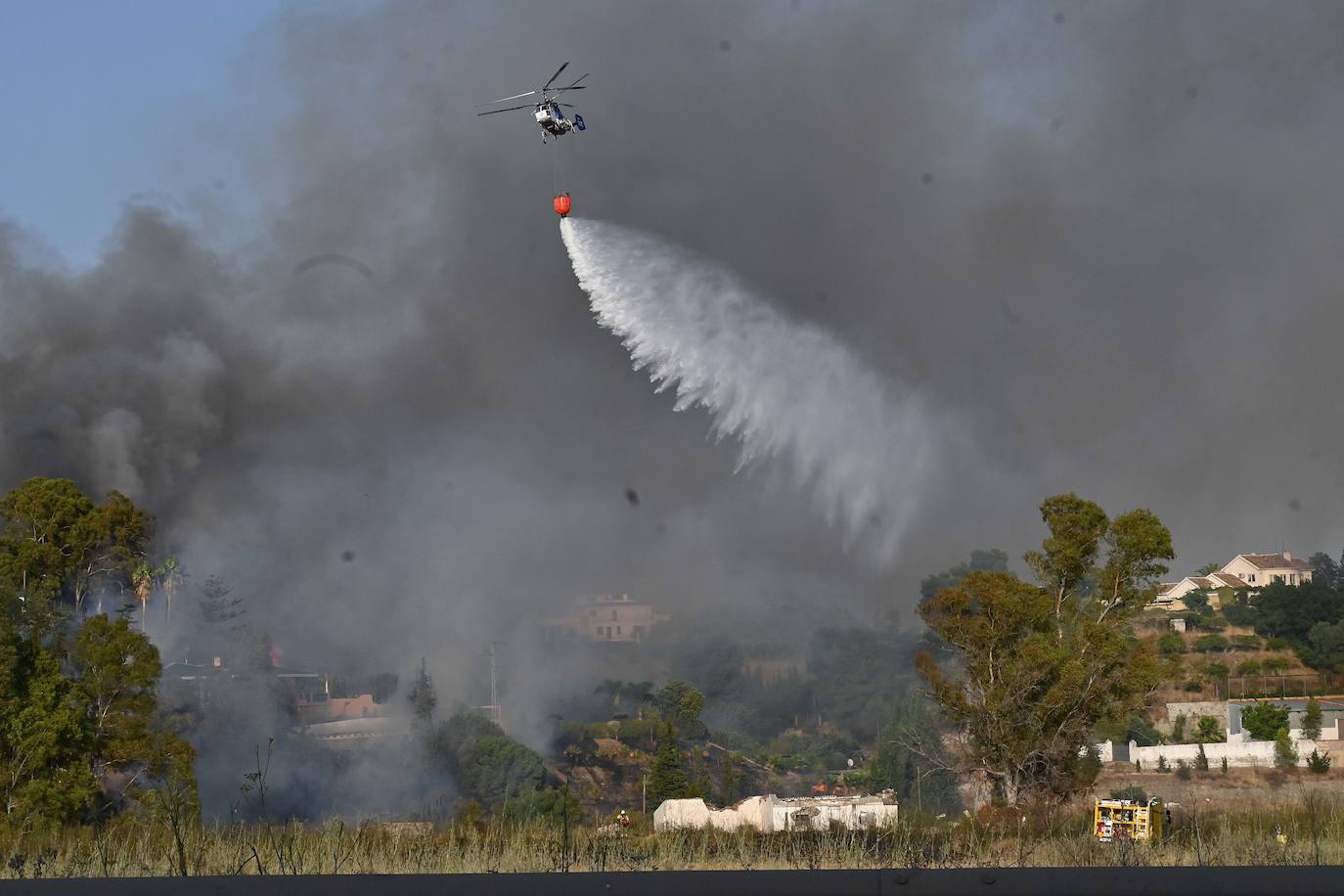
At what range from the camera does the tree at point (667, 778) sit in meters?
52.1

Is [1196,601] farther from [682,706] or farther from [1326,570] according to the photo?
[682,706]

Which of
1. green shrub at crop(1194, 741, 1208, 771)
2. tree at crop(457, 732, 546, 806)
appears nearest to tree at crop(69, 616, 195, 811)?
tree at crop(457, 732, 546, 806)

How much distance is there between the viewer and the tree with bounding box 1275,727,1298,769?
67.5m

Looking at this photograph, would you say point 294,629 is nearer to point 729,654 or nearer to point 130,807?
point 729,654

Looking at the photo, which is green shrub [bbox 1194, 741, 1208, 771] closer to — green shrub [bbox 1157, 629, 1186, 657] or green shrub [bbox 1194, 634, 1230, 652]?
green shrub [bbox 1157, 629, 1186, 657]

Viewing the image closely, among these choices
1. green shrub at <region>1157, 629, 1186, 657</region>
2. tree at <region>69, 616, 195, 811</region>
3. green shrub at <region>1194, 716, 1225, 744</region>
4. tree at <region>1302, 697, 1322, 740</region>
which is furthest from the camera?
green shrub at <region>1157, 629, 1186, 657</region>

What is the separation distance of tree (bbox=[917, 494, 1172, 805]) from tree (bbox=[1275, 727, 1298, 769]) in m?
31.3

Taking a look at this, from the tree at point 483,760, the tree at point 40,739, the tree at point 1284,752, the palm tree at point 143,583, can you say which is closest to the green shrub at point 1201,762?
the tree at point 1284,752

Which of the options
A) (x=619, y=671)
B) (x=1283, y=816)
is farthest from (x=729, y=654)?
(x=1283, y=816)

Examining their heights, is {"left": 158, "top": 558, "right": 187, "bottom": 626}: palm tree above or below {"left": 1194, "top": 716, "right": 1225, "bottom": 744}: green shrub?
above

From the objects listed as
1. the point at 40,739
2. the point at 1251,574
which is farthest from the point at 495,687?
the point at 1251,574

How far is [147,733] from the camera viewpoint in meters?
38.6

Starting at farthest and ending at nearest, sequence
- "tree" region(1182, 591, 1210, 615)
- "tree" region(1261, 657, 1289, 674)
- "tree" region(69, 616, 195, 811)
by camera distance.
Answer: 1. "tree" region(1182, 591, 1210, 615)
2. "tree" region(1261, 657, 1289, 674)
3. "tree" region(69, 616, 195, 811)

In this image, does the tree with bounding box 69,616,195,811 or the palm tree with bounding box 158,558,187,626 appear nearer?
the tree with bounding box 69,616,195,811
